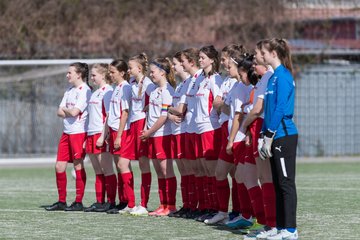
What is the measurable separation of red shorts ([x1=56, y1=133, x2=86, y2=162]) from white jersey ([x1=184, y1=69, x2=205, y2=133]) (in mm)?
1720

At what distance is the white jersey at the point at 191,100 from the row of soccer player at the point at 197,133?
14 millimetres

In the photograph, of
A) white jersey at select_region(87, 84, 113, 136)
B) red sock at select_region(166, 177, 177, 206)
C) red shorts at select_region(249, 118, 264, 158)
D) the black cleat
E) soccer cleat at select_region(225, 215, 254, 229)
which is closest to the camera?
red shorts at select_region(249, 118, 264, 158)

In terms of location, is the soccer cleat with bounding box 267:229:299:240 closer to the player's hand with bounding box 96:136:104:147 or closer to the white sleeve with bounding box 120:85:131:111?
the white sleeve with bounding box 120:85:131:111

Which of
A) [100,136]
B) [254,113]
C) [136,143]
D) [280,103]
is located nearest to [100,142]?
[100,136]

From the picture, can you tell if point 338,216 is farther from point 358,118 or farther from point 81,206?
point 358,118

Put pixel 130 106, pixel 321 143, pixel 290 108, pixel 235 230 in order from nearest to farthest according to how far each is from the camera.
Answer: pixel 290 108 < pixel 235 230 < pixel 130 106 < pixel 321 143

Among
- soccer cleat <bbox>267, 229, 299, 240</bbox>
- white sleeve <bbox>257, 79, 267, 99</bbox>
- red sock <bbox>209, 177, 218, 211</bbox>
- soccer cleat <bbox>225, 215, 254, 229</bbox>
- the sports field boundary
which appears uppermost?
white sleeve <bbox>257, 79, 267, 99</bbox>

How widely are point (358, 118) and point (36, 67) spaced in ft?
27.0

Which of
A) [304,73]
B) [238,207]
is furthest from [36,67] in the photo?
[238,207]

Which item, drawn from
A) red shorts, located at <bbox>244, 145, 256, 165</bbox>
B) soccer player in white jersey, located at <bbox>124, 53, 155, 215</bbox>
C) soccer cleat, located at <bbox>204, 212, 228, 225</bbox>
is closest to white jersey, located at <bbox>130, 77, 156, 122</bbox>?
soccer player in white jersey, located at <bbox>124, 53, 155, 215</bbox>

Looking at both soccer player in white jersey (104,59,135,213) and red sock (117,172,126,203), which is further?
red sock (117,172,126,203)

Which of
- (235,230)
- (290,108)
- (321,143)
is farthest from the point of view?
(321,143)

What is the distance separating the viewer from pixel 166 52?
85.0 ft

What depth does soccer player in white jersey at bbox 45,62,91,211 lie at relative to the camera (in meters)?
12.9
